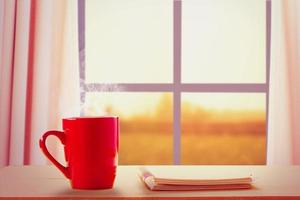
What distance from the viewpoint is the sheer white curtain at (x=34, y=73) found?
7.31ft

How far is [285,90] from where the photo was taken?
227 cm

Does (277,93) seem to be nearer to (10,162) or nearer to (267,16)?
(267,16)

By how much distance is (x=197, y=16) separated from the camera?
3.84 metres

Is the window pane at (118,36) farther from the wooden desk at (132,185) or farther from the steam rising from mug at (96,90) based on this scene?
the wooden desk at (132,185)

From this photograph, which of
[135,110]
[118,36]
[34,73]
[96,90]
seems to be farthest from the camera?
[135,110]

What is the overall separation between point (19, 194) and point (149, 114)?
5849mm

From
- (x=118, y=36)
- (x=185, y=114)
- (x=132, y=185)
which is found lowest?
(x=132, y=185)

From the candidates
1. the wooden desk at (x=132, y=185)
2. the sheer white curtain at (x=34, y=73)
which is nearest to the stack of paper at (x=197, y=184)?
the wooden desk at (x=132, y=185)

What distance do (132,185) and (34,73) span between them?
4.94 ft

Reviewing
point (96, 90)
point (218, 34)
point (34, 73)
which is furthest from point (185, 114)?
point (34, 73)

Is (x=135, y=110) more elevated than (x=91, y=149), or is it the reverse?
(x=135, y=110)

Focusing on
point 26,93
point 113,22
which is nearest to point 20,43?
point 26,93

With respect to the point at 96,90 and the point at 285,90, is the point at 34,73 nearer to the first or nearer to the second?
the point at 96,90

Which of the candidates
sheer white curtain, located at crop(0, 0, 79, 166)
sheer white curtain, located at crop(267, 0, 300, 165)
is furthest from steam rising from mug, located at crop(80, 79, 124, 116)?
sheer white curtain, located at crop(267, 0, 300, 165)
